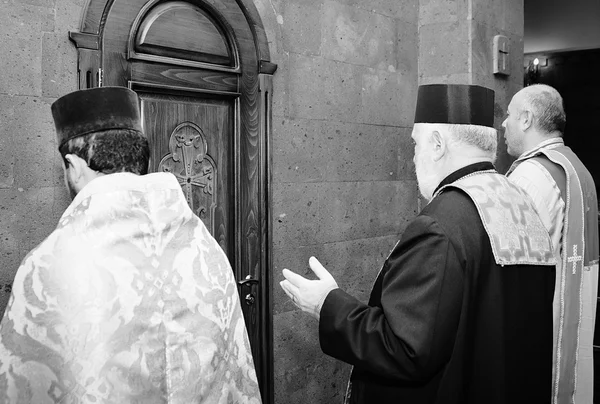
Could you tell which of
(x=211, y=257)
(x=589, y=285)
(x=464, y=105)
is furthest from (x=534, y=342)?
(x=589, y=285)

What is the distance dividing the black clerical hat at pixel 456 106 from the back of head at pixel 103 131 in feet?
2.96

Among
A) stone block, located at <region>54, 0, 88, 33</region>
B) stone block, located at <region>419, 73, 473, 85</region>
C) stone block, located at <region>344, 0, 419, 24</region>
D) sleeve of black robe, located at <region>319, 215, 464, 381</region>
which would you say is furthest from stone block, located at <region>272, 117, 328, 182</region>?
sleeve of black robe, located at <region>319, 215, 464, 381</region>

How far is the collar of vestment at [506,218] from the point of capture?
180 cm

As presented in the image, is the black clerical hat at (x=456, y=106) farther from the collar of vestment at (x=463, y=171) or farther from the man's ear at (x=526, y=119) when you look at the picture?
the man's ear at (x=526, y=119)

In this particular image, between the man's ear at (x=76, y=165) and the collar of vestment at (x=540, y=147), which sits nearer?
the man's ear at (x=76, y=165)

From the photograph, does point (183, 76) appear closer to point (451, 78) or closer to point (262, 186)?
point (262, 186)

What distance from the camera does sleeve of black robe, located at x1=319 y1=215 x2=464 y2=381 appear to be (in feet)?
5.47

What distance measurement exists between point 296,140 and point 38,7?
1.34 m

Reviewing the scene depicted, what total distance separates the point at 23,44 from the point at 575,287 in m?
2.54

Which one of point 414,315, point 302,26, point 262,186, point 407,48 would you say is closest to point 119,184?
point 414,315

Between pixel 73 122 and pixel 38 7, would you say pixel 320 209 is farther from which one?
pixel 73 122

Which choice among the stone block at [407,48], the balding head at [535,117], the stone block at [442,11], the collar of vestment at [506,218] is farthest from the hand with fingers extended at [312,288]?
the stone block at [442,11]

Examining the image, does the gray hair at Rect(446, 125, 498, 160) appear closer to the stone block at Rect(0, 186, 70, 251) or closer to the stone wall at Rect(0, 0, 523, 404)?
the stone wall at Rect(0, 0, 523, 404)

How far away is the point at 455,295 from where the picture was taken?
5.60 ft
